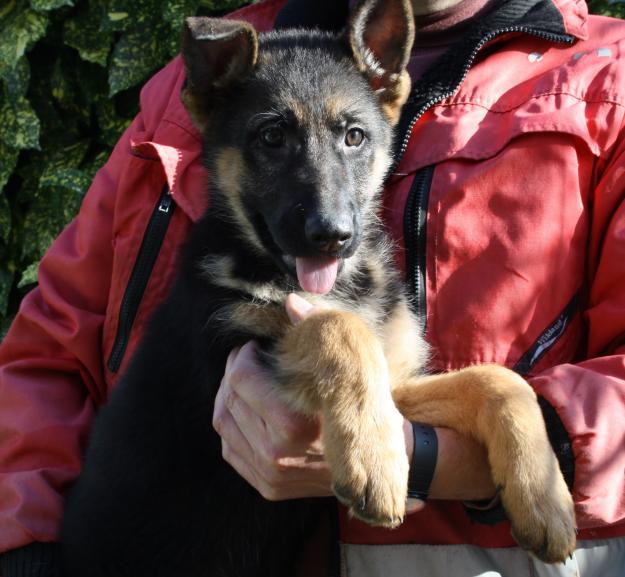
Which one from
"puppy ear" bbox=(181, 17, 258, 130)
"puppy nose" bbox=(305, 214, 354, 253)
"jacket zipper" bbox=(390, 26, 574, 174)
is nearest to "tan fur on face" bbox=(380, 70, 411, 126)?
"jacket zipper" bbox=(390, 26, 574, 174)

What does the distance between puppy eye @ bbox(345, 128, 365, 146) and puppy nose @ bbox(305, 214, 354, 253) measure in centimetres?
40

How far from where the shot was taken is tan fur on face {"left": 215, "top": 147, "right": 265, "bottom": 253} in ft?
9.55

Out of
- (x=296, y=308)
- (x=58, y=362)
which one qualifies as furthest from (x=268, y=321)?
(x=58, y=362)

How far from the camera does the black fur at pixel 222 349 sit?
2.68 meters

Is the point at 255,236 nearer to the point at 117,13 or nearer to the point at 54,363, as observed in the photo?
the point at 54,363

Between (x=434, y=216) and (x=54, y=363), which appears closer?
(x=434, y=216)

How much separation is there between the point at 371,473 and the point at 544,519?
1.46 ft

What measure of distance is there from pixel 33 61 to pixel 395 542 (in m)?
3.28

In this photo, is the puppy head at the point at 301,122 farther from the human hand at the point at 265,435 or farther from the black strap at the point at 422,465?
the black strap at the point at 422,465

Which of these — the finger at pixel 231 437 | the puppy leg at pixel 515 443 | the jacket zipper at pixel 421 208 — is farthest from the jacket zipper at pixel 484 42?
Result: the finger at pixel 231 437

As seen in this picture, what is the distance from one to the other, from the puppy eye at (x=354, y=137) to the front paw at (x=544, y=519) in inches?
48.4

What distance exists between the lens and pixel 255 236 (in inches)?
114

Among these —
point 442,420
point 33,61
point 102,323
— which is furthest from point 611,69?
point 33,61

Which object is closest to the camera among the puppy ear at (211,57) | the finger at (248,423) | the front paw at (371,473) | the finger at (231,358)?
the front paw at (371,473)
